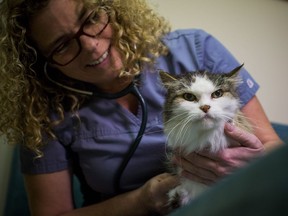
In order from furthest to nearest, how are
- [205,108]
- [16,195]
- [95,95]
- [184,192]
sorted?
[16,195] → [95,95] → [184,192] → [205,108]

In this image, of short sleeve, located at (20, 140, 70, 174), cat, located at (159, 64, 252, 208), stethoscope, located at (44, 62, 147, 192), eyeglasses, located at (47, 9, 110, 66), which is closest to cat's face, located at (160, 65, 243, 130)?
cat, located at (159, 64, 252, 208)

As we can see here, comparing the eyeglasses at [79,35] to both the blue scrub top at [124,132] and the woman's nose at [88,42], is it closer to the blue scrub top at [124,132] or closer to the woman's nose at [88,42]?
the woman's nose at [88,42]

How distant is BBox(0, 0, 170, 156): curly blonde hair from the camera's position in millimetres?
1016

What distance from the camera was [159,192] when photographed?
97 centimetres

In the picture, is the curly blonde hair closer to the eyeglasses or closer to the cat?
the eyeglasses

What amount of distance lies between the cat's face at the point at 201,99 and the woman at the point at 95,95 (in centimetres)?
18

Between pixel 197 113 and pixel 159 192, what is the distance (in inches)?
12.3

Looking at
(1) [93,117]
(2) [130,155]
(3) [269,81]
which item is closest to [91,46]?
(1) [93,117]

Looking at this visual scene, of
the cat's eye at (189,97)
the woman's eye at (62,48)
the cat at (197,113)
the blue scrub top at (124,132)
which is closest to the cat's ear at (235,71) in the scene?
the cat at (197,113)

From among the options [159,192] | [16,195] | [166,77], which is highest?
[166,77]

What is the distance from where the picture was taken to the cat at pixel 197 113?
778mm

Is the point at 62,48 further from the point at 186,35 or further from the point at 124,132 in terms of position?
the point at 186,35

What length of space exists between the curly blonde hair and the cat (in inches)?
9.3

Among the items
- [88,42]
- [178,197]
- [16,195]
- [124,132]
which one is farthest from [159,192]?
[16,195]
